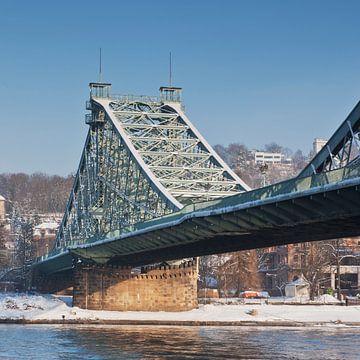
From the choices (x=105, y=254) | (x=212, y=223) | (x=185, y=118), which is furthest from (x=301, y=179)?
(x=185, y=118)

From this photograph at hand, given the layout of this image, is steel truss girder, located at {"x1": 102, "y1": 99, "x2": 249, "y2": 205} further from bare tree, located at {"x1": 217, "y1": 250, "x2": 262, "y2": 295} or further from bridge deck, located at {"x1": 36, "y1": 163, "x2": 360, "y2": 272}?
bare tree, located at {"x1": 217, "y1": 250, "x2": 262, "y2": 295}

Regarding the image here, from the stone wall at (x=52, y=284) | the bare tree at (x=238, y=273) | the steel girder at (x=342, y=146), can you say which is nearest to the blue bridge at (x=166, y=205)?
the steel girder at (x=342, y=146)

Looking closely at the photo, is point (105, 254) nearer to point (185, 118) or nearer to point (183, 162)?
point (183, 162)

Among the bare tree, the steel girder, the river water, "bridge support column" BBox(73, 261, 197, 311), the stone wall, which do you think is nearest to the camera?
the steel girder

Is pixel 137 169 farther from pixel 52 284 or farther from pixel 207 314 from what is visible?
pixel 52 284

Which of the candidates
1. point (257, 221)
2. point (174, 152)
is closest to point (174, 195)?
point (174, 152)

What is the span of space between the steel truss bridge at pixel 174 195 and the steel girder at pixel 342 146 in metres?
0.06

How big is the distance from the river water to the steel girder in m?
10.5

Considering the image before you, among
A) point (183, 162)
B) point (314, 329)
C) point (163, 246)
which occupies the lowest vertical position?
point (314, 329)

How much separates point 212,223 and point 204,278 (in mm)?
81863

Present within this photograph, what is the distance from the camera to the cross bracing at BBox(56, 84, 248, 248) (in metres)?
79.9

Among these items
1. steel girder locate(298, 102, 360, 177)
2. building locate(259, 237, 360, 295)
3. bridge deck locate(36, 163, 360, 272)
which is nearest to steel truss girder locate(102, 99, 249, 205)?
bridge deck locate(36, 163, 360, 272)

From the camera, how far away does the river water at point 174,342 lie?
53.9 metres

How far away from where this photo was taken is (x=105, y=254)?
88.1m
